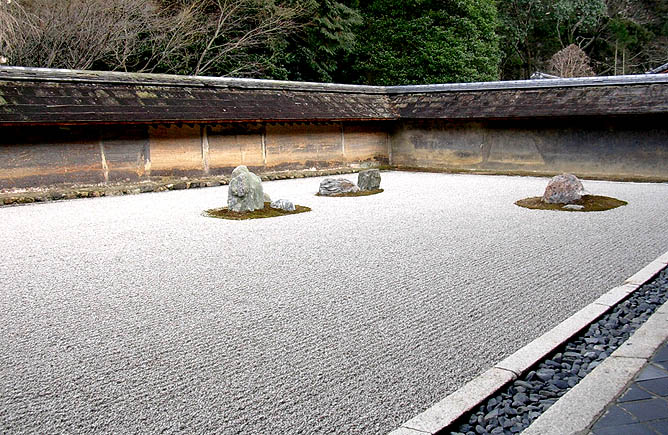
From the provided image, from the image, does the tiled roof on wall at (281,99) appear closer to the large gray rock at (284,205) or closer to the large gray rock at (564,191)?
the large gray rock at (284,205)

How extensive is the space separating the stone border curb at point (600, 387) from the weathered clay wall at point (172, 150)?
381 inches

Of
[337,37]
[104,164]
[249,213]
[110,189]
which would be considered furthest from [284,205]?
[337,37]

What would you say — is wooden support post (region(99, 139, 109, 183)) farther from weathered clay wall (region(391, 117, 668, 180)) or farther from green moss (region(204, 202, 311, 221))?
weathered clay wall (region(391, 117, 668, 180))

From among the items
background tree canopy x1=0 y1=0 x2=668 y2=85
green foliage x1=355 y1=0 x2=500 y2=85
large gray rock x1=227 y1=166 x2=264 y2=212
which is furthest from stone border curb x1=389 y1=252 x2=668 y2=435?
green foliage x1=355 y1=0 x2=500 y2=85

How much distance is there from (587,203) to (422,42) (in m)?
16.0

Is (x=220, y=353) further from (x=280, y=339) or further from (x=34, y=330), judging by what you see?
(x=34, y=330)

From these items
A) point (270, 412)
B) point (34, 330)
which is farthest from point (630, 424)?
point (34, 330)

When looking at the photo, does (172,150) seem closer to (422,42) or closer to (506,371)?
(506,371)

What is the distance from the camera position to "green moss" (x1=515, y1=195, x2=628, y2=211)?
8559mm

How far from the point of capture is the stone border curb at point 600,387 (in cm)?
253

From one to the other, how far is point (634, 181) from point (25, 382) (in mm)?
12578

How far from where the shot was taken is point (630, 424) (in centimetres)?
250

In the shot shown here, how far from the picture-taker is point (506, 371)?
3.08m

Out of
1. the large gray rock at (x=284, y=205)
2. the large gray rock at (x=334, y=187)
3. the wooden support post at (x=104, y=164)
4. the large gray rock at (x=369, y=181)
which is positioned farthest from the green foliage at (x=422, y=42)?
the large gray rock at (x=284, y=205)
